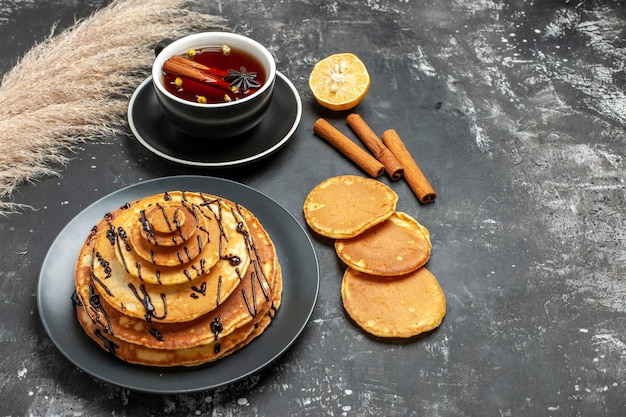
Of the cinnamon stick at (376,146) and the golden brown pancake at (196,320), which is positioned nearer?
the golden brown pancake at (196,320)

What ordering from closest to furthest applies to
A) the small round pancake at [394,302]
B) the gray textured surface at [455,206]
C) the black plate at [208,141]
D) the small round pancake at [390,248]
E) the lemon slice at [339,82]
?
the gray textured surface at [455,206]
the small round pancake at [394,302]
the small round pancake at [390,248]
the black plate at [208,141]
the lemon slice at [339,82]

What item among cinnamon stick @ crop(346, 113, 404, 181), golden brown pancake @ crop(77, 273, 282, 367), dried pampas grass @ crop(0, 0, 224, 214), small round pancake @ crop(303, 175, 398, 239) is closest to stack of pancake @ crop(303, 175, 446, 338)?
small round pancake @ crop(303, 175, 398, 239)

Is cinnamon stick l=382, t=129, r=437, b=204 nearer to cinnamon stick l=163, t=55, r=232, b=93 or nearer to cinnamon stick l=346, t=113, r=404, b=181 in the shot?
cinnamon stick l=346, t=113, r=404, b=181

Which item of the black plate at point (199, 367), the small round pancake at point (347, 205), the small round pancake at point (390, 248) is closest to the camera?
the black plate at point (199, 367)

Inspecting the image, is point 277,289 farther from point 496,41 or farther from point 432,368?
point 496,41

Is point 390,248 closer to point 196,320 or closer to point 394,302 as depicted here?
point 394,302

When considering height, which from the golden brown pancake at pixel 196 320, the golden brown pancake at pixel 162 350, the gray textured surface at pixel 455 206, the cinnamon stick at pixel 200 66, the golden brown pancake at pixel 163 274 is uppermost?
the cinnamon stick at pixel 200 66

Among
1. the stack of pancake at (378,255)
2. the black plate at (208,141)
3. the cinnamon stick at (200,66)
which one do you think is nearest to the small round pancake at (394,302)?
the stack of pancake at (378,255)

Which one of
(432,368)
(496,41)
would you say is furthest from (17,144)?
(496,41)

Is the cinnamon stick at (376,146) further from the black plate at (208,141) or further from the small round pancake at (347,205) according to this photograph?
the black plate at (208,141)
